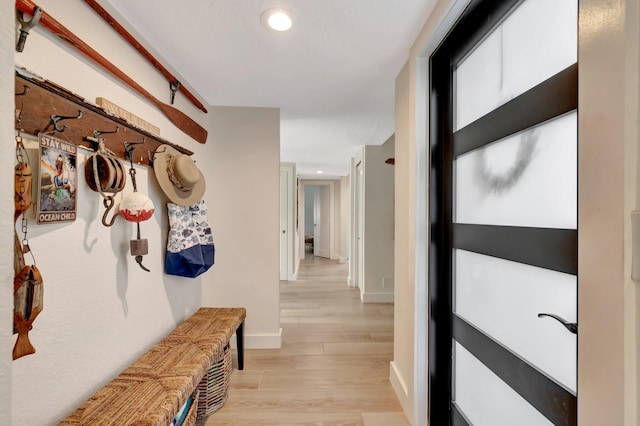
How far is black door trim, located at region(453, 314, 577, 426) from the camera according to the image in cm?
77

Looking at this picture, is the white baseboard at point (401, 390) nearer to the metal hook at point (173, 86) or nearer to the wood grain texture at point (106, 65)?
the wood grain texture at point (106, 65)

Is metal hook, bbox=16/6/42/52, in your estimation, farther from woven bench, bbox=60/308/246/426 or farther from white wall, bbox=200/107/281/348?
white wall, bbox=200/107/281/348

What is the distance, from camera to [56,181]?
37.4 inches

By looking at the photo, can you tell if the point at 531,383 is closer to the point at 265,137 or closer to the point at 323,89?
the point at 323,89

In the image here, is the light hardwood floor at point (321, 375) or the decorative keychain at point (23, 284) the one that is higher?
the decorative keychain at point (23, 284)

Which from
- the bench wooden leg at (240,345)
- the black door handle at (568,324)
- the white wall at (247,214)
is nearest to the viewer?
the black door handle at (568,324)

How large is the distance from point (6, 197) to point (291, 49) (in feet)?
5.04

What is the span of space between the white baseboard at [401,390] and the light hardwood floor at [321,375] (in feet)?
0.14

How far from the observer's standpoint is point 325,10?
129 cm

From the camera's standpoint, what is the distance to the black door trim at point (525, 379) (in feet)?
2.54

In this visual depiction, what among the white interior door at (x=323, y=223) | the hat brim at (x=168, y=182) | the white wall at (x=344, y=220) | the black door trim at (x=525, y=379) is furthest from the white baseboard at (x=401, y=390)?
the white interior door at (x=323, y=223)

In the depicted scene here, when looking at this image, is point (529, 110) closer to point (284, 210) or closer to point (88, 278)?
point (88, 278)

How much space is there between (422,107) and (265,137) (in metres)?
1.44

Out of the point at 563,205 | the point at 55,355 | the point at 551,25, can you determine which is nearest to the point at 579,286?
the point at 563,205
